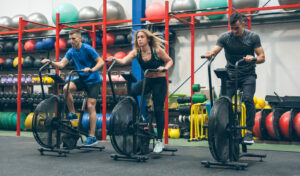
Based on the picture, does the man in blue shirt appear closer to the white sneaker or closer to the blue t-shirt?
the blue t-shirt


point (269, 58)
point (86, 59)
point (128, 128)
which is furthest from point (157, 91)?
point (269, 58)

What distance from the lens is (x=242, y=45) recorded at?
12.6 feet

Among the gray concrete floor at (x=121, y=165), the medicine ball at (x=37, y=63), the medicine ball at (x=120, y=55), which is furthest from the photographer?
the medicine ball at (x=37, y=63)

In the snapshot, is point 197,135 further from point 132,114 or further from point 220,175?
point 220,175

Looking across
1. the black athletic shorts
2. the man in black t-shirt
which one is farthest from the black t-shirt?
the black athletic shorts

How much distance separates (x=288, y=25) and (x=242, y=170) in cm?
475

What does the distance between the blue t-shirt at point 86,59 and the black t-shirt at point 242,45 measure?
5.34 ft

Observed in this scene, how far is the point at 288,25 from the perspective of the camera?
726 centimetres

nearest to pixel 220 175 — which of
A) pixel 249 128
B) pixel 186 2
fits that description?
pixel 249 128

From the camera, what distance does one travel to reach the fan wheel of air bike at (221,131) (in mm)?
3227

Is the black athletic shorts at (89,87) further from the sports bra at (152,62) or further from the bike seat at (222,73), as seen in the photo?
the bike seat at (222,73)

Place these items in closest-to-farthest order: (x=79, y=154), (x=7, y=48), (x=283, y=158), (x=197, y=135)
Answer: (x=283, y=158) < (x=79, y=154) < (x=197, y=135) < (x=7, y=48)

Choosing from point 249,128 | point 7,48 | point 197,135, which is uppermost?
point 7,48

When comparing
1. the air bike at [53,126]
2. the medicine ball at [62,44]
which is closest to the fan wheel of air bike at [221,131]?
the air bike at [53,126]
